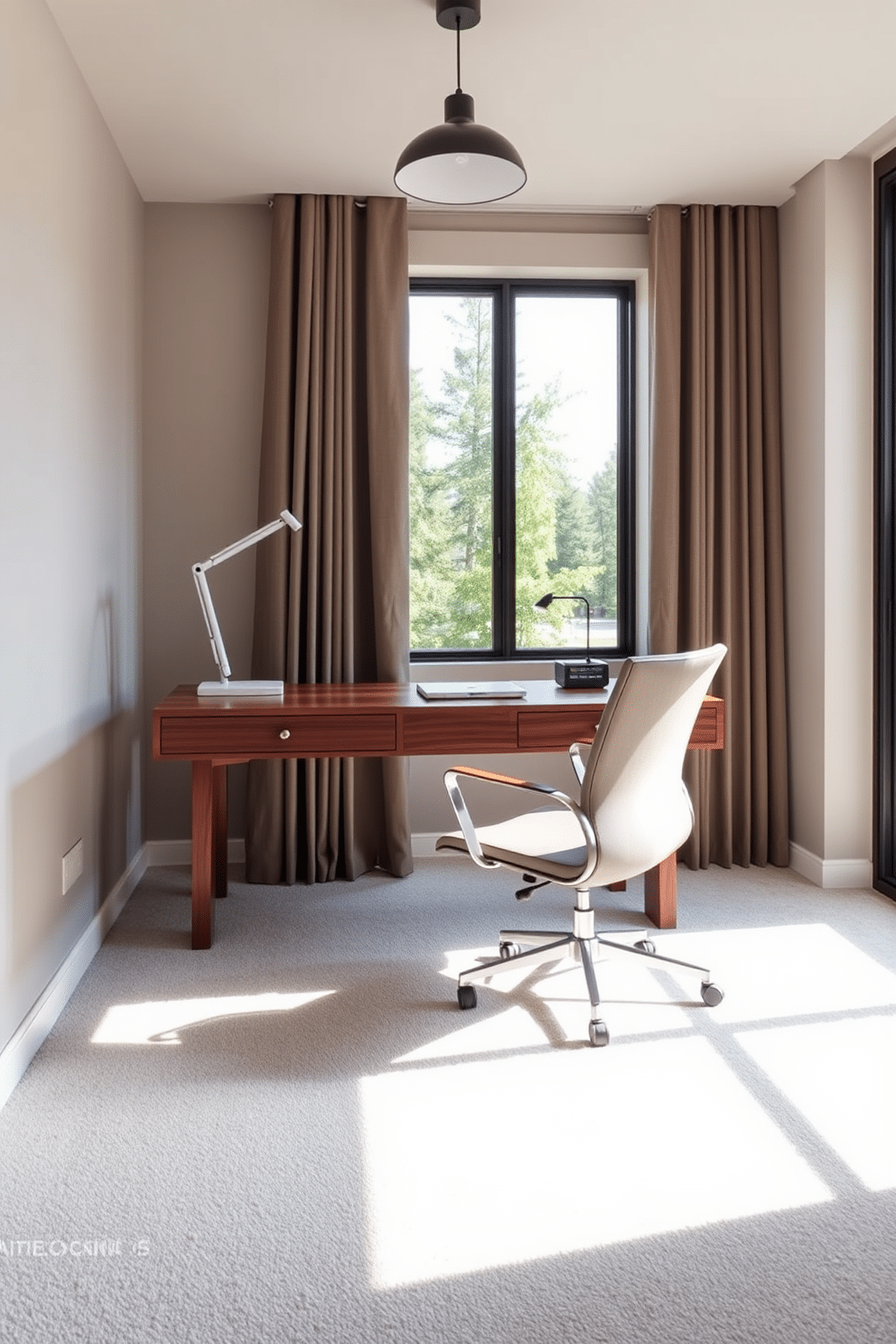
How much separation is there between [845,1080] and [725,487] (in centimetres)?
225

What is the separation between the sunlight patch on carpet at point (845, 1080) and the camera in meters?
1.93

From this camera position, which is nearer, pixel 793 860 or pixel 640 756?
pixel 640 756

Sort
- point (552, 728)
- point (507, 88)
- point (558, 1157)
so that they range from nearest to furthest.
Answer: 1. point (558, 1157)
2. point (507, 88)
3. point (552, 728)

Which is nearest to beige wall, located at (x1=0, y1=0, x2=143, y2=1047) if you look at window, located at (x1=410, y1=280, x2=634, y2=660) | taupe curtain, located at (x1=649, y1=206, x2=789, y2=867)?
window, located at (x1=410, y1=280, x2=634, y2=660)

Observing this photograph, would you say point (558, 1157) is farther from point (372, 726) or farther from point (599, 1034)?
point (372, 726)

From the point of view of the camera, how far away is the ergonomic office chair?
2.31 m

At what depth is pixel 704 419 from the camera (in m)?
3.85

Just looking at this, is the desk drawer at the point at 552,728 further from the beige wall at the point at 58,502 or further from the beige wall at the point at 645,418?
the beige wall at the point at 58,502

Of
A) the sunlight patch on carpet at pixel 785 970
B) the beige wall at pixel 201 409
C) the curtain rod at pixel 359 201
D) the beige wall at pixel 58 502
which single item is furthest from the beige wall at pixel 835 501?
the beige wall at pixel 58 502

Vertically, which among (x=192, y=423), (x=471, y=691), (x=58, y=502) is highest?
(x=192, y=423)

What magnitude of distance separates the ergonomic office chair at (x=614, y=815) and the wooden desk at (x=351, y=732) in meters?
0.40

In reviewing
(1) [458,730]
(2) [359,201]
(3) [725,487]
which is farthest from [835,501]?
(2) [359,201]

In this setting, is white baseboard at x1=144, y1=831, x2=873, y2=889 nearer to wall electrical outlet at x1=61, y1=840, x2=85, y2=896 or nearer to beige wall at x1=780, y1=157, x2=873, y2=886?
beige wall at x1=780, y1=157, x2=873, y2=886

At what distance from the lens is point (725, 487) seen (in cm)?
382
